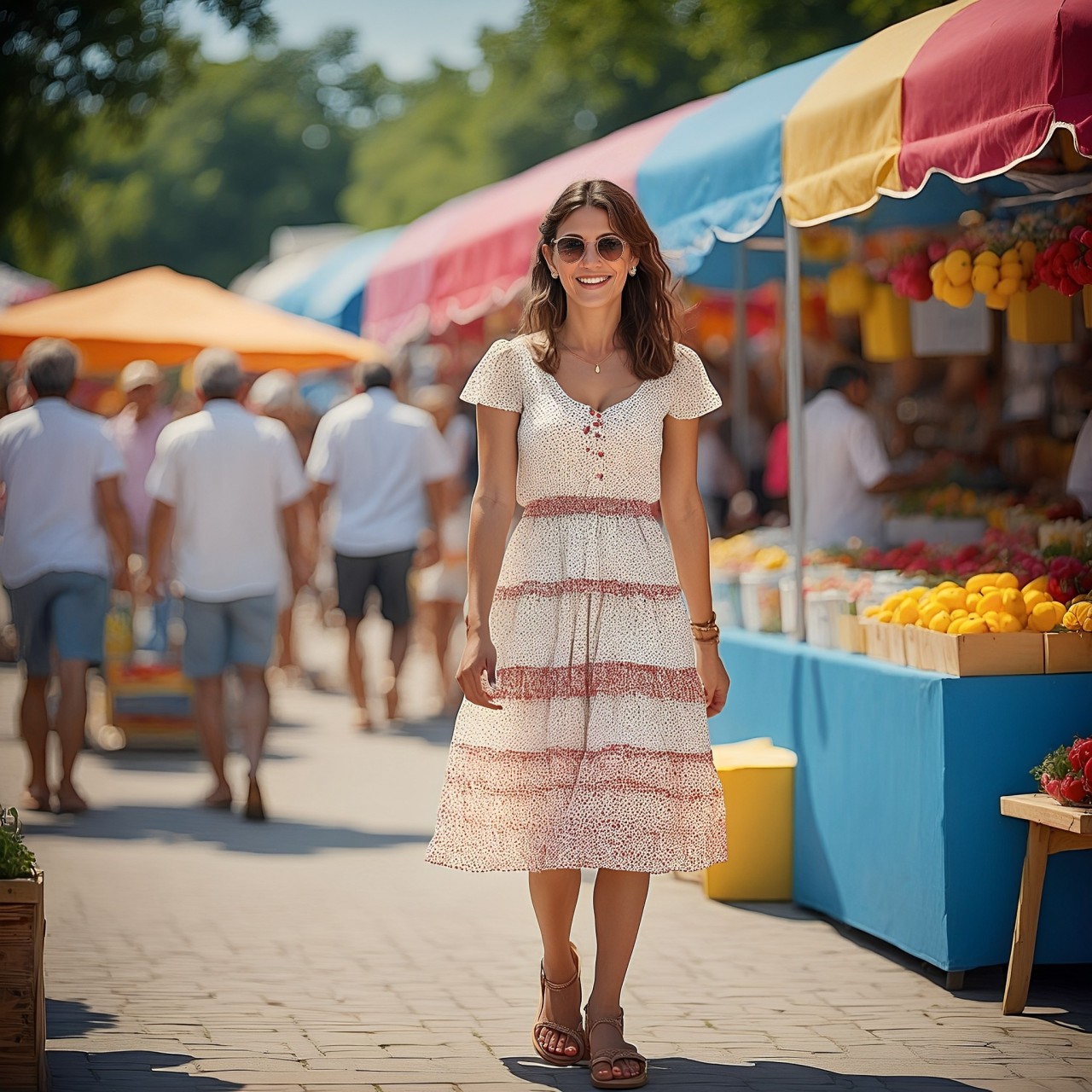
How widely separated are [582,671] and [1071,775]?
1.48 metres

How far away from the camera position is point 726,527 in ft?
43.0

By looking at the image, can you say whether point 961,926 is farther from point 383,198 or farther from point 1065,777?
point 383,198

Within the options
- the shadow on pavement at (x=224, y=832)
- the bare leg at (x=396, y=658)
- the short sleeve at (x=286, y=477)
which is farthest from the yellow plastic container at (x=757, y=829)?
the bare leg at (x=396, y=658)

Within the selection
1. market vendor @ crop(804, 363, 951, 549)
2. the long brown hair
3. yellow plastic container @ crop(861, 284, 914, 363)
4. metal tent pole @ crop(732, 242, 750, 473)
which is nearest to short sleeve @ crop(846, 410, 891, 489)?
market vendor @ crop(804, 363, 951, 549)

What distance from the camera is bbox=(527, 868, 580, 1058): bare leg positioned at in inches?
171

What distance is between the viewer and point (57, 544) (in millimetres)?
7996

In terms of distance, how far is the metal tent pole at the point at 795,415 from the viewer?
6574mm

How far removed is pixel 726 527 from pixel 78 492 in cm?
613

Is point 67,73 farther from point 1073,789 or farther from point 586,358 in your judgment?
point 1073,789

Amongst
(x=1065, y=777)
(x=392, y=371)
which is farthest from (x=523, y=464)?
(x=392, y=371)

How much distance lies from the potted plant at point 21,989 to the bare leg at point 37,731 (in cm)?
406

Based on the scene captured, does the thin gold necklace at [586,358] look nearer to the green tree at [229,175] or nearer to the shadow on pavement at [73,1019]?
the shadow on pavement at [73,1019]

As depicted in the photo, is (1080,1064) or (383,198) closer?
(1080,1064)

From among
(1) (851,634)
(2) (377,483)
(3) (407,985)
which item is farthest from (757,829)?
(2) (377,483)
